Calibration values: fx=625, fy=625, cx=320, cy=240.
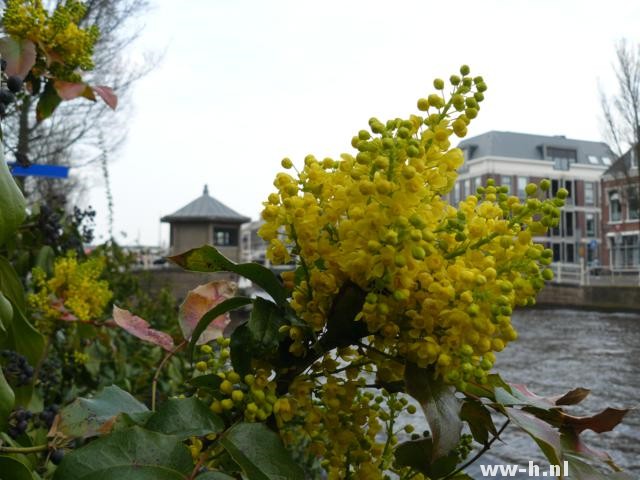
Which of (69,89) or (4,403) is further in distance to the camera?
(69,89)

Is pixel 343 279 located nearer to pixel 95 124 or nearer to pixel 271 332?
pixel 271 332

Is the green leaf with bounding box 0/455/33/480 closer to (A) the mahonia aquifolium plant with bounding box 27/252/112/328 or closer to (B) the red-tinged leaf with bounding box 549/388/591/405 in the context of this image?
(B) the red-tinged leaf with bounding box 549/388/591/405

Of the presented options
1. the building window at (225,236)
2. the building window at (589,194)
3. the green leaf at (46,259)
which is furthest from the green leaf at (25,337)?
the building window at (589,194)

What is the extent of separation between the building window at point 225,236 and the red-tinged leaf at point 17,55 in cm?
2111

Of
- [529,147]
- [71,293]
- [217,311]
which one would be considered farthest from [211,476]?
[529,147]

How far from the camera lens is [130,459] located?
1.67 ft

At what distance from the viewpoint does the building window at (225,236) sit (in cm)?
2216

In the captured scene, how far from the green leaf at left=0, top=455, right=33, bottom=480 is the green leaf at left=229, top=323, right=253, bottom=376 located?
21cm

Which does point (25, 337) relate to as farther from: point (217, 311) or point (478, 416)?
point (478, 416)

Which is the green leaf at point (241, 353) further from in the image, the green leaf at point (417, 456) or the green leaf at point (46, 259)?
the green leaf at point (46, 259)

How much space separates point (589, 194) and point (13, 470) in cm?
3655

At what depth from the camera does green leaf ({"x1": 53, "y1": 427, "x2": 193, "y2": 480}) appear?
497 millimetres

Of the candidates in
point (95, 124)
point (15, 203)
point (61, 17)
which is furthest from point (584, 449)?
point (95, 124)

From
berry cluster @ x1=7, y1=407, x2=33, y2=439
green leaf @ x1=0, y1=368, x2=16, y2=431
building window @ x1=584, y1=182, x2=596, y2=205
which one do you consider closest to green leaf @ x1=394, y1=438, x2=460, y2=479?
green leaf @ x1=0, y1=368, x2=16, y2=431
